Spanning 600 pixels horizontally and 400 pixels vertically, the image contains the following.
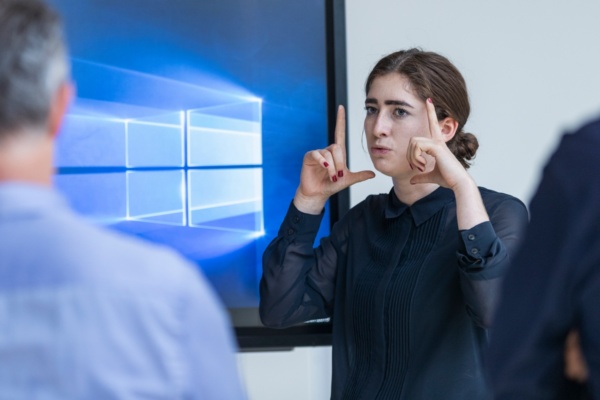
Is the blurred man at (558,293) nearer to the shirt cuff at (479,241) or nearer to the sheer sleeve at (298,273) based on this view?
the shirt cuff at (479,241)

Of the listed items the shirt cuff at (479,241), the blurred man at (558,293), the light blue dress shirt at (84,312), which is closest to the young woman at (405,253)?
the shirt cuff at (479,241)

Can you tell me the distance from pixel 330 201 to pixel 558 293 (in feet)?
6.45

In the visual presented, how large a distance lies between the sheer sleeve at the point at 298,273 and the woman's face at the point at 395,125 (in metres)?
0.28

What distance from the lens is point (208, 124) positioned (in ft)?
9.69

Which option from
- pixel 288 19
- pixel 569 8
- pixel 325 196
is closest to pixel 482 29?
pixel 569 8

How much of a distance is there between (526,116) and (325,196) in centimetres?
81

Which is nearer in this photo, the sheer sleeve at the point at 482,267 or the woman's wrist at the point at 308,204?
the sheer sleeve at the point at 482,267

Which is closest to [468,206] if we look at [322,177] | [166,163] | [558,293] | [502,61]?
[322,177]

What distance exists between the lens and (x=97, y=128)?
2.92 meters

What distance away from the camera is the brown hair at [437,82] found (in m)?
2.50

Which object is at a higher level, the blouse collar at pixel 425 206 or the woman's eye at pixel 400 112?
the woman's eye at pixel 400 112

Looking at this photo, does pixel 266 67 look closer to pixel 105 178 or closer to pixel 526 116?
pixel 105 178

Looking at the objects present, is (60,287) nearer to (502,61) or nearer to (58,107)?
(58,107)

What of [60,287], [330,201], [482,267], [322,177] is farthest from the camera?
[330,201]
